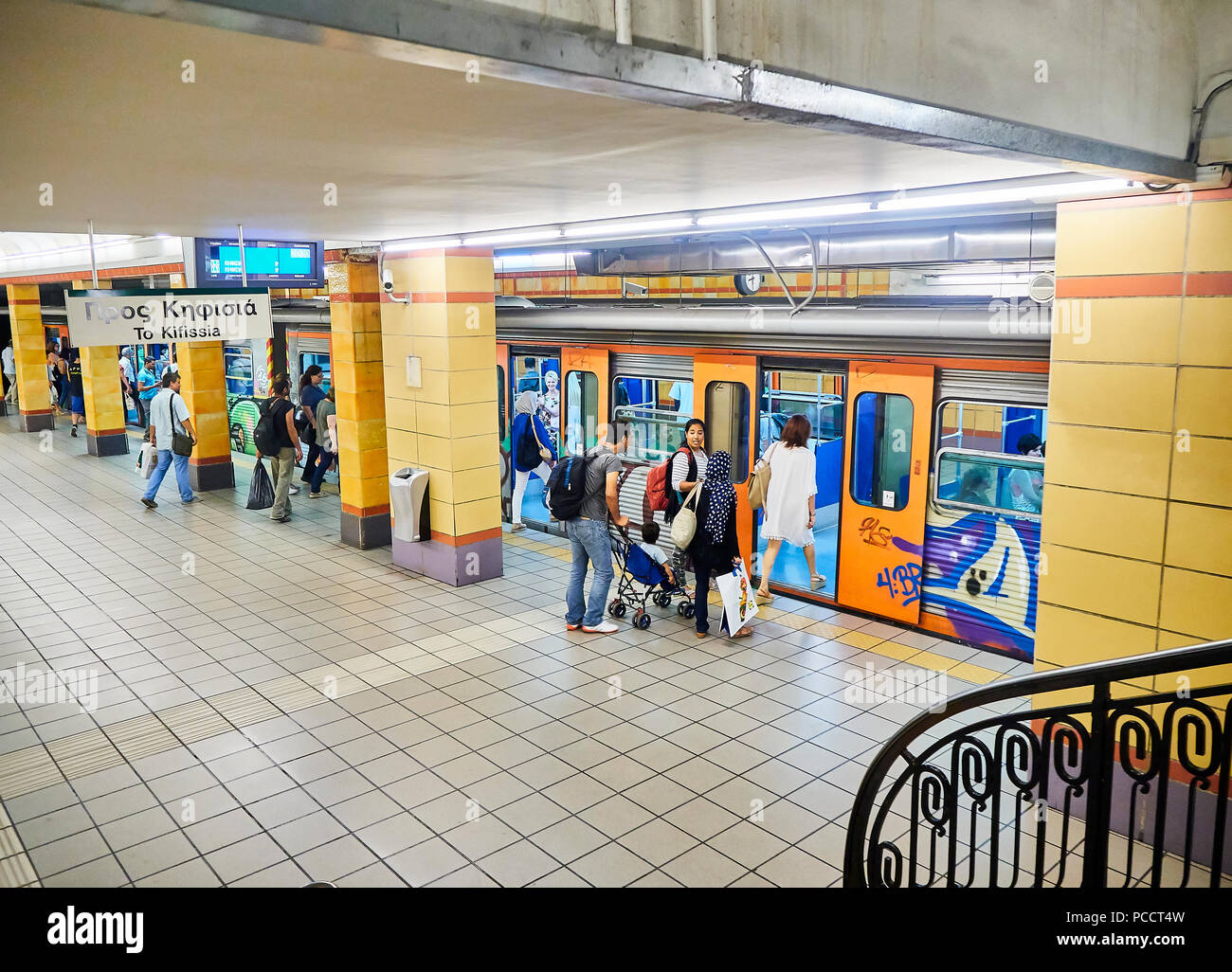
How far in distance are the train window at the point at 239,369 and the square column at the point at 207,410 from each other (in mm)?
2006

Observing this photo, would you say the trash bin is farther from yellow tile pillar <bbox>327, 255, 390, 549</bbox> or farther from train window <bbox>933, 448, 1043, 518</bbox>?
train window <bbox>933, 448, 1043, 518</bbox>

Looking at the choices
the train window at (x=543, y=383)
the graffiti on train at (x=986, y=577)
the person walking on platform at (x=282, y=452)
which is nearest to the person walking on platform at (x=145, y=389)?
the person walking on platform at (x=282, y=452)

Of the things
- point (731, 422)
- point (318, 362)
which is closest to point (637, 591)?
point (731, 422)

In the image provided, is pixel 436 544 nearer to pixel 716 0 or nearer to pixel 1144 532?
pixel 1144 532

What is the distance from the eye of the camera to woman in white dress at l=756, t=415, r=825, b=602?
25.9ft

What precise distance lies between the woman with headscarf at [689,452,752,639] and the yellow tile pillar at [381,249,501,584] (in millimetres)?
2638

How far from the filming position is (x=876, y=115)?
2.62 metres

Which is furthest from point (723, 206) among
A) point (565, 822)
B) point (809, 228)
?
point (565, 822)

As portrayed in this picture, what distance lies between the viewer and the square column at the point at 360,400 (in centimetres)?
1001

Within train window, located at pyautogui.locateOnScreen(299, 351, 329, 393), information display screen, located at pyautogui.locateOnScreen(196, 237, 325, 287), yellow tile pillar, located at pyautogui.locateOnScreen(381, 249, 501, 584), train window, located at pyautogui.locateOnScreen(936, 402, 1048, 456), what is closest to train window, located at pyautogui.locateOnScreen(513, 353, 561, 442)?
yellow tile pillar, located at pyautogui.locateOnScreen(381, 249, 501, 584)

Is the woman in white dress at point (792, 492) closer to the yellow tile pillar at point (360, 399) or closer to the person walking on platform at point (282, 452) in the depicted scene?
the yellow tile pillar at point (360, 399)

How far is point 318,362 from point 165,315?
707 cm

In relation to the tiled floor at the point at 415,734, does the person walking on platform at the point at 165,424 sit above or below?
above
